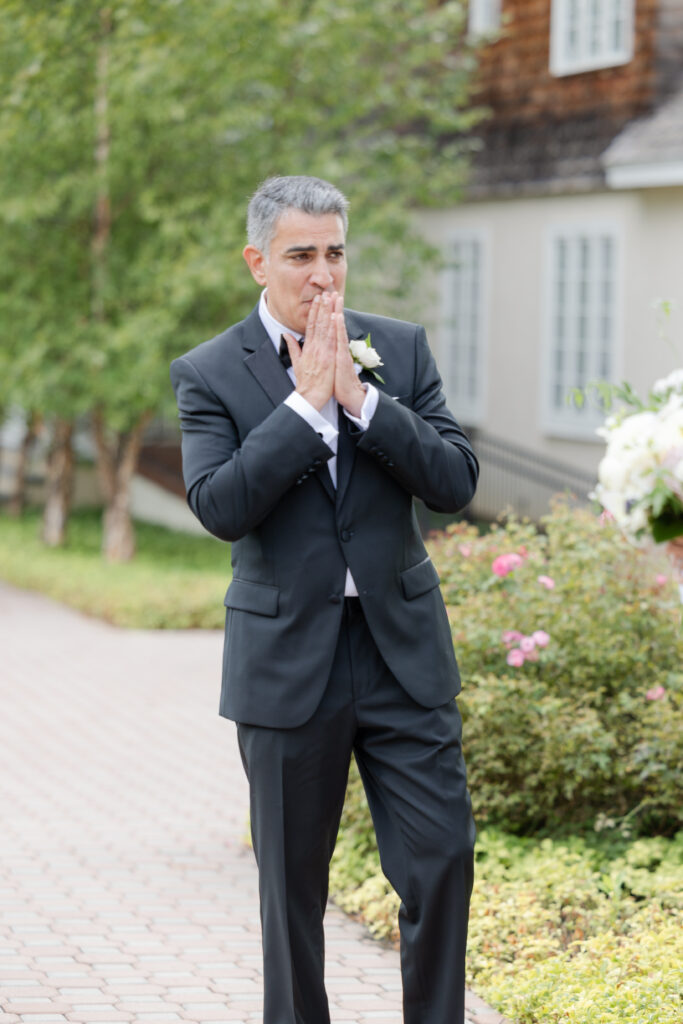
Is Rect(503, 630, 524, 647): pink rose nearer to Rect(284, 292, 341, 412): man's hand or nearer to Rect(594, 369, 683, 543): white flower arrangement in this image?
Rect(594, 369, 683, 543): white flower arrangement

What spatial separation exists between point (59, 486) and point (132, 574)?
116 inches

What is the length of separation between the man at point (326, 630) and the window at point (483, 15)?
14.7 metres

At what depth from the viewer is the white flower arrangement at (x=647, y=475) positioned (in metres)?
3.61

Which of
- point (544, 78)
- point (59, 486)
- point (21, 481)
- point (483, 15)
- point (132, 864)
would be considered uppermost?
point (483, 15)

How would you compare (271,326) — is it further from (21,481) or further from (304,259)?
(21,481)

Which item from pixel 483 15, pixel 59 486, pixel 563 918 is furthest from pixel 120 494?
pixel 563 918

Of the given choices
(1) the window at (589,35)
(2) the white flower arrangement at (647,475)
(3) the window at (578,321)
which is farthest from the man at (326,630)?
(1) the window at (589,35)

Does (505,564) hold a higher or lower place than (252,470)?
lower

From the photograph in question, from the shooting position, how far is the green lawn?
12.9m

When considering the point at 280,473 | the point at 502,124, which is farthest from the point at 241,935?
the point at 502,124

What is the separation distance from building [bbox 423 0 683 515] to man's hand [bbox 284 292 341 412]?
10.5m

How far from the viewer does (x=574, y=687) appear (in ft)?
19.7

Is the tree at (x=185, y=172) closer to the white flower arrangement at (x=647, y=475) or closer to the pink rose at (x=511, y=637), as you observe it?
the pink rose at (x=511, y=637)

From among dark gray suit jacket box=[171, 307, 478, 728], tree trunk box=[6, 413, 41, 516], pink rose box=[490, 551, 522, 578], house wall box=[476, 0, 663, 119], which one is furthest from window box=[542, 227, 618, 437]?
dark gray suit jacket box=[171, 307, 478, 728]
